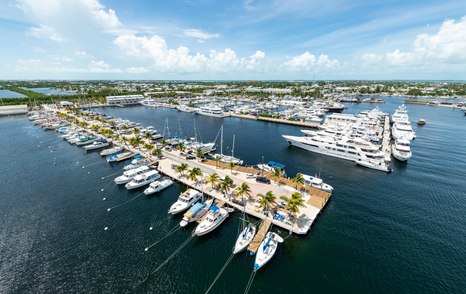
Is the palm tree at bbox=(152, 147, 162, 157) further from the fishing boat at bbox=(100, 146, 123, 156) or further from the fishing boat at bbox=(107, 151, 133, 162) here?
the fishing boat at bbox=(100, 146, 123, 156)

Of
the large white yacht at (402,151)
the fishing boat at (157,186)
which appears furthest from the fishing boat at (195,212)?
the large white yacht at (402,151)

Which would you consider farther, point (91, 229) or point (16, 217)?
point (16, 217)

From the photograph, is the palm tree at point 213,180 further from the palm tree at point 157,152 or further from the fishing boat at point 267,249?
the palm tree at point 157,152

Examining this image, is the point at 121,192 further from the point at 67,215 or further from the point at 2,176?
the point at 2,176

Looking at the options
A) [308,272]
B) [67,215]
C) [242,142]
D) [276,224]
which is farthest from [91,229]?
[242,142]

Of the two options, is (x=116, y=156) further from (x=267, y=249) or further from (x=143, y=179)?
(x=267, y=249)

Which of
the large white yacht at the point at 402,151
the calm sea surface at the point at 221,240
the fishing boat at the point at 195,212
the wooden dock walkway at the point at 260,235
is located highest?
the large white yacht at the point at 402,151
